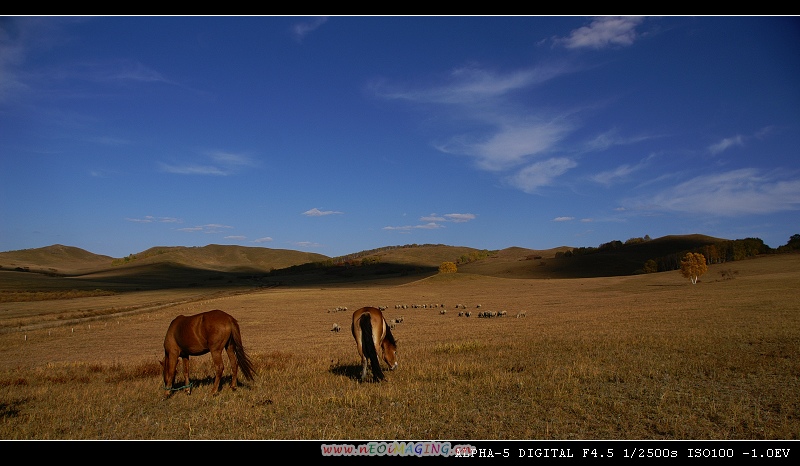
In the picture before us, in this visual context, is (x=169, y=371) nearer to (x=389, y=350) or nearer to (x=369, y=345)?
(x=369, y=345)

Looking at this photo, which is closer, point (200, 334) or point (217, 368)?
point (217, 368)

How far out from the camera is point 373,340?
11531mm

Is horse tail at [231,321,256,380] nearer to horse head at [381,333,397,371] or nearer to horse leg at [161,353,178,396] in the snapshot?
horse leg at [161,353,178,396]

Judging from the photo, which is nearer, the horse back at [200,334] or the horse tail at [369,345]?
the horse back at [200,334]

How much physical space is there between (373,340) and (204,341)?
4261mm

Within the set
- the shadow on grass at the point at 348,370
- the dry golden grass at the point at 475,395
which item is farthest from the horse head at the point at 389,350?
the shadow on grass at the point at 348,370

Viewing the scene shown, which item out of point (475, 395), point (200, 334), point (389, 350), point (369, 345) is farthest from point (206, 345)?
point (475, 395)

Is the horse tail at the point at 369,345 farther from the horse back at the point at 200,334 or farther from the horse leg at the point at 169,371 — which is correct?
the horse leg at the point at 169,371

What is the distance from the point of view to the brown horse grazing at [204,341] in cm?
1051

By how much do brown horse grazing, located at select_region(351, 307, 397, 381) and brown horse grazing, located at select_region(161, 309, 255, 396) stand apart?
9.80 ft

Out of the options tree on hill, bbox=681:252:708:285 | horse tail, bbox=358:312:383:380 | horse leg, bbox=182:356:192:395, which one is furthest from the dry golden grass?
tree on hill, bbox=681:252:708:285

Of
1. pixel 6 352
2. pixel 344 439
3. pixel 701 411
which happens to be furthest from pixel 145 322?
pixel 701 411

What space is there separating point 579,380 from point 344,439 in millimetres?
6347

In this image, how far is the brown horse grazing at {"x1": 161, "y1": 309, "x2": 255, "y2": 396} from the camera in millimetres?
10508
